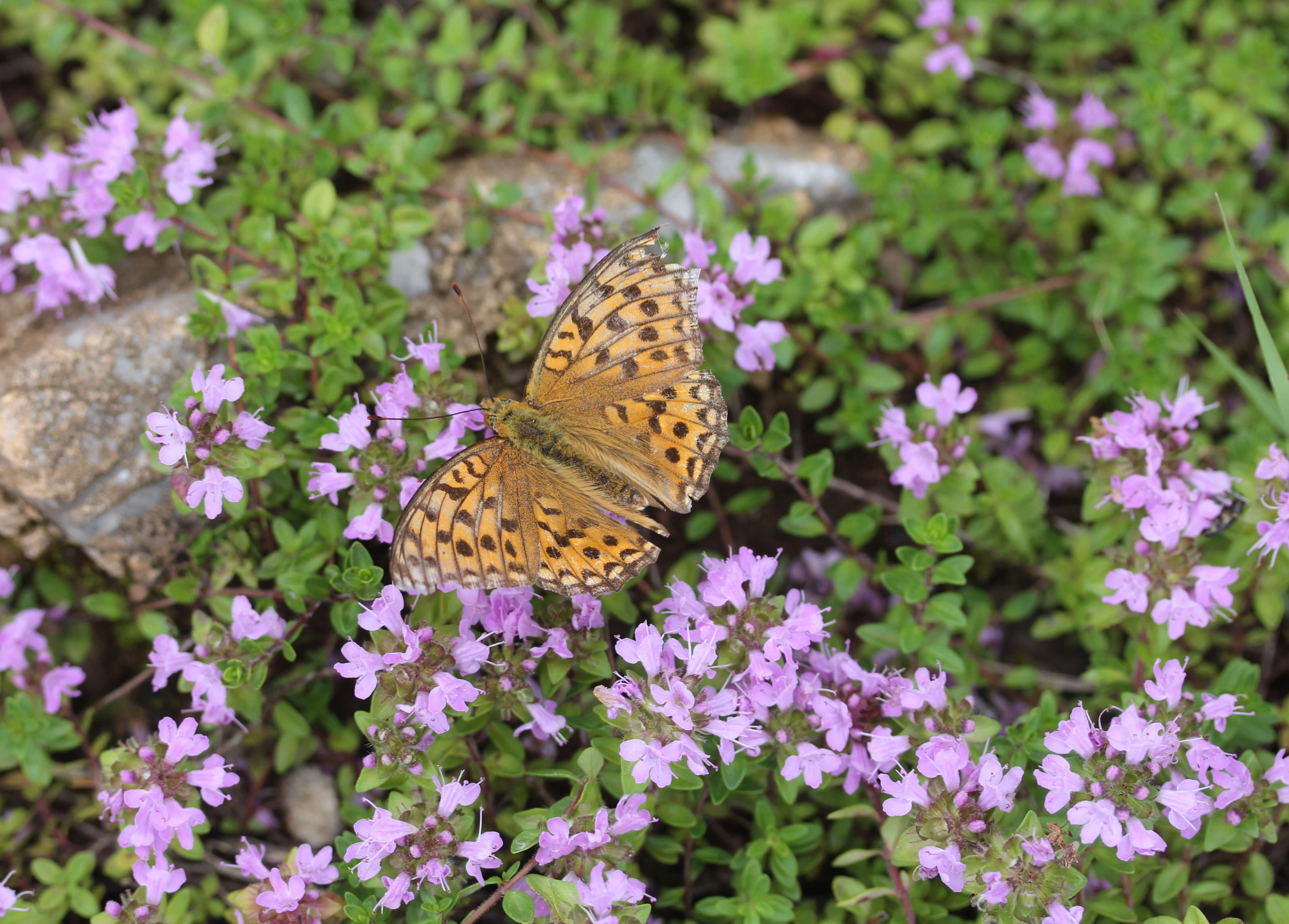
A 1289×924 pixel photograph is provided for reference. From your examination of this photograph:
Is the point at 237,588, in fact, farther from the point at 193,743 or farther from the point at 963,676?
the point at 963,676

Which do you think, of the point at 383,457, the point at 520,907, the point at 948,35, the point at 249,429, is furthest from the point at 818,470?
the point at 948,35

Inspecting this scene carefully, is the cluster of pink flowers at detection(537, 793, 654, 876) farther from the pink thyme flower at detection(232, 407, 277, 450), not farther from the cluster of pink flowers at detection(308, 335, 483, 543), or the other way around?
the pink thyme flower at detection(232, 407, 277, 450)

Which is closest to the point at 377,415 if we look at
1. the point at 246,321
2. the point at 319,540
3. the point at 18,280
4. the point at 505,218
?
the point at 319,540

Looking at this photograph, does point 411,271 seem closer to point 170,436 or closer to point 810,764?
point 170,436

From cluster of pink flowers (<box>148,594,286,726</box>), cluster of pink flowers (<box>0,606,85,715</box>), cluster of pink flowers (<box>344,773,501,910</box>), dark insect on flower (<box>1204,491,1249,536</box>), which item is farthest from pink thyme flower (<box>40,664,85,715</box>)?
dark insect on flower (<box>1204,491,1249,536</box>)

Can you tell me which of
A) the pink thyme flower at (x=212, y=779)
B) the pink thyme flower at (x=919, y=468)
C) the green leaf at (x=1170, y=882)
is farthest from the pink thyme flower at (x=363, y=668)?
the green leaf at (x=1170, y=882)
